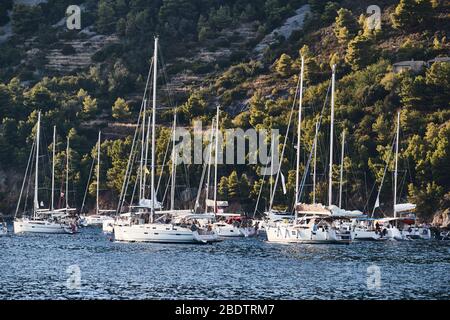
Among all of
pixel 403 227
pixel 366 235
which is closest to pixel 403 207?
pixel 403 227

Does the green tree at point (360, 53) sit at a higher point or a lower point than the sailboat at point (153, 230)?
higher

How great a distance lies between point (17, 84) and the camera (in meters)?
155

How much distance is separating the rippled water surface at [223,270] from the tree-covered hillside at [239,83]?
2054cm

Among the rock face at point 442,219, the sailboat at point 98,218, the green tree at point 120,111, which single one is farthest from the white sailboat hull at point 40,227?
the green tree at point 120,111

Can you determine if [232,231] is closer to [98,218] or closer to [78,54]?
[98,218]

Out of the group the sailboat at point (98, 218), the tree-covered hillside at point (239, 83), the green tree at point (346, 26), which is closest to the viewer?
the sailboat at point (98, 218)

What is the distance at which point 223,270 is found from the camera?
204ft

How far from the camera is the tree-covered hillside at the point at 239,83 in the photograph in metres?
110

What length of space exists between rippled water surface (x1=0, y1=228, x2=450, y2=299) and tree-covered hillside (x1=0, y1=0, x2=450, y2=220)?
20.5 m

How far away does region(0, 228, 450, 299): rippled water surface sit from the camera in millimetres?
52094

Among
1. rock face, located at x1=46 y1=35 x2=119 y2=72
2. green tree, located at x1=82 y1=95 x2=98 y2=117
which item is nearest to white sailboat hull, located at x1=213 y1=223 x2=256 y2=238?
green tree, located at x1=82 y1=95 x2=98 y2=117

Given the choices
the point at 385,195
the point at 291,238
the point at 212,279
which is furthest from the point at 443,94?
the point at 212,279

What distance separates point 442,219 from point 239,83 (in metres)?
55.1

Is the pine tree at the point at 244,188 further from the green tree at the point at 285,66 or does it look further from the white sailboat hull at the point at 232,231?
the green tree at the point at 285,66
